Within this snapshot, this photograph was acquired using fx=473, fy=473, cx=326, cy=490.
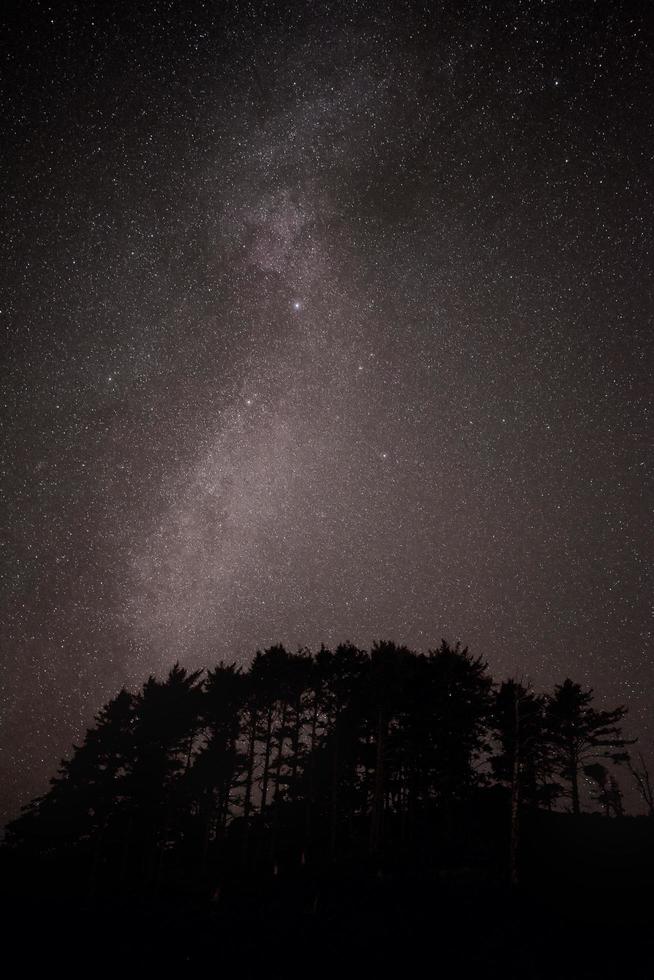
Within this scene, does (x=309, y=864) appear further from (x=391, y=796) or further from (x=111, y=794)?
(x=111, y=794)

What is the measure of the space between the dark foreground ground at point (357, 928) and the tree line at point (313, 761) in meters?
Answer: 6.47

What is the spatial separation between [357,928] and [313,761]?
15.1 meters

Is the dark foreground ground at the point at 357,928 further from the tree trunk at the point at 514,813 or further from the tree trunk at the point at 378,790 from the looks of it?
the tree trunk at the point at 378,790

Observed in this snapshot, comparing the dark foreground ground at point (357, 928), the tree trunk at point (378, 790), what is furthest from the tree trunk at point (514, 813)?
the tree trunk at point (378, 790)

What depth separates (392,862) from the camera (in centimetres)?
2564

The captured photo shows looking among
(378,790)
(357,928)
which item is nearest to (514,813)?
→ (378,790)

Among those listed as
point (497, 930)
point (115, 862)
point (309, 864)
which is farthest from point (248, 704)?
point (497, 930)

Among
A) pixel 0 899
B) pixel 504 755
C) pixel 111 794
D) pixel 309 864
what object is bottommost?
pixel 0 899

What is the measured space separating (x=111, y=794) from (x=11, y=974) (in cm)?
1897

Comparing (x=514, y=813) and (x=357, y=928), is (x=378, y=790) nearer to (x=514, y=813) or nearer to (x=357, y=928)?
(x=514, y=813)

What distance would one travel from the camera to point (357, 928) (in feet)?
57.9

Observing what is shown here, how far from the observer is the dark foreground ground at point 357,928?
50.8ft

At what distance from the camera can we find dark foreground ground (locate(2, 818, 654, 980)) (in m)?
15.5

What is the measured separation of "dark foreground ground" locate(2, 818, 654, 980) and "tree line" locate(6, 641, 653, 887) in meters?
6.47
